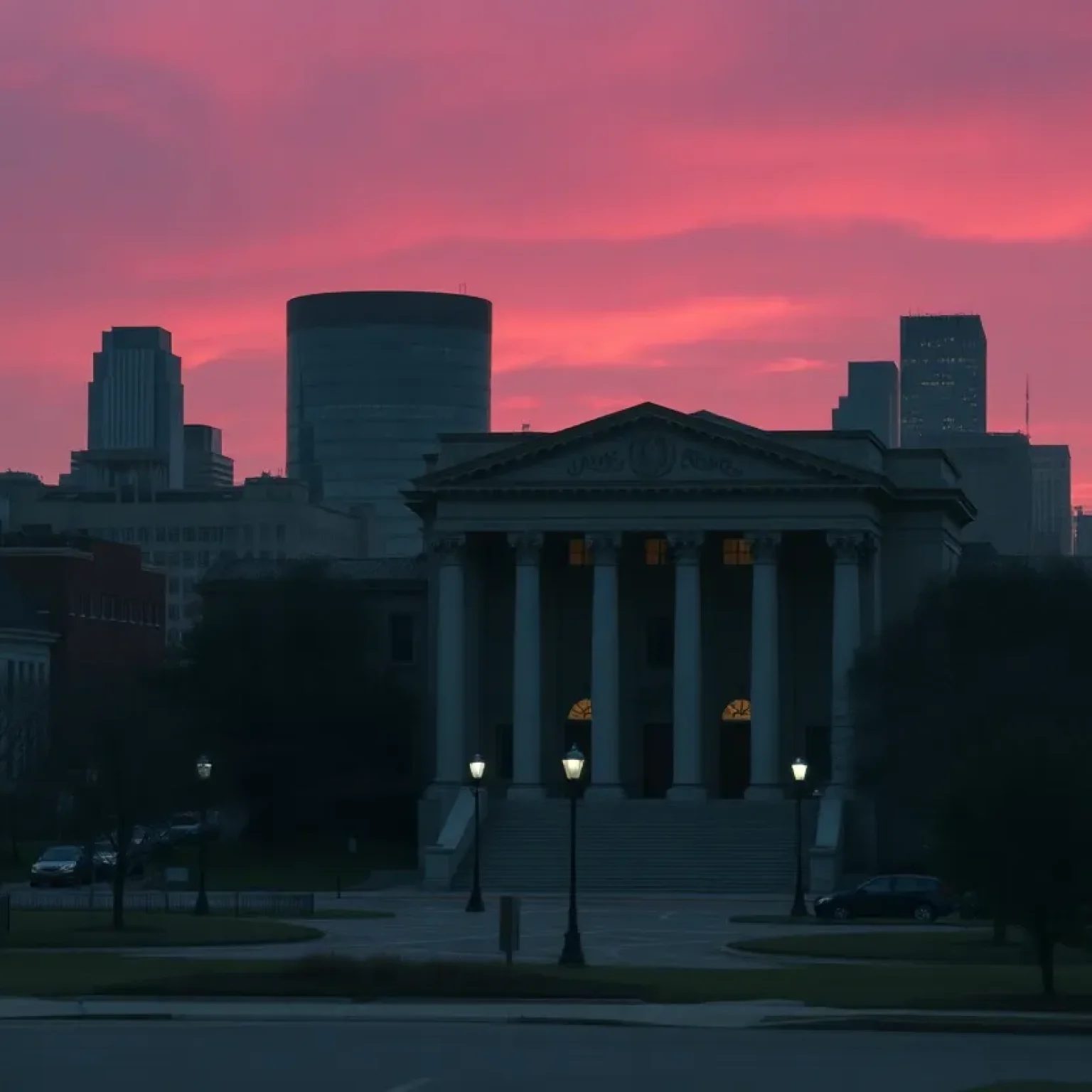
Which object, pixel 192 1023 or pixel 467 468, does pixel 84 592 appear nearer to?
pixel 467 468

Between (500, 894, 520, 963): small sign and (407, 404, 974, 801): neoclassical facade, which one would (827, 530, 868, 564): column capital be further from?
(500, 894, 520, 963): small sign

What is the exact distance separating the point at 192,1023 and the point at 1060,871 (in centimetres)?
1417

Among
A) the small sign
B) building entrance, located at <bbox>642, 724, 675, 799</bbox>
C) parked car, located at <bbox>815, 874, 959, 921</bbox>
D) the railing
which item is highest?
building entrance, located at <bbox>642, 724, 675, 799</bbox>

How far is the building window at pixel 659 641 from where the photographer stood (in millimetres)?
111500

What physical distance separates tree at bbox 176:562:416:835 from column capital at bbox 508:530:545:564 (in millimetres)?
8427

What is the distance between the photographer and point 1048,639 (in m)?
96.4

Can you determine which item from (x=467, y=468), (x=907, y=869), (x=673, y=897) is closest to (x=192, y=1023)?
(x=673, y=897)

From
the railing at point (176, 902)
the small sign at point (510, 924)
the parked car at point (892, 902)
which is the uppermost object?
the small sign at point (510, 924)

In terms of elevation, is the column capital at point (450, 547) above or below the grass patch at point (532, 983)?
above

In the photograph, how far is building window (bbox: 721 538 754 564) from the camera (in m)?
110

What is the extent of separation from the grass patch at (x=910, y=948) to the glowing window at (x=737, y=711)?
4636cm

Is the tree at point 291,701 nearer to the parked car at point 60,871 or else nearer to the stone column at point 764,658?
the parked car at point 60,871

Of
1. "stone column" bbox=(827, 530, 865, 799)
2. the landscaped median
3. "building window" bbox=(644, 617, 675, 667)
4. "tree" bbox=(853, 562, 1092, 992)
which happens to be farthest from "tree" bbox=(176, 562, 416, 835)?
the landscaped median

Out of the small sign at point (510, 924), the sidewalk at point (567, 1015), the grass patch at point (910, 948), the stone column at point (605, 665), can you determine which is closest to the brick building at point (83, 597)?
the stone column at point (605, 665)
